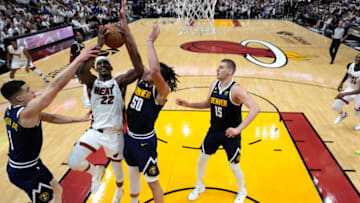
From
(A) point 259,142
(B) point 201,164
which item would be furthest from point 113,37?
(A) point 259,142

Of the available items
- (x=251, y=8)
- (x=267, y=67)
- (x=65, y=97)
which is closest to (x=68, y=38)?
(x=65, y=97)

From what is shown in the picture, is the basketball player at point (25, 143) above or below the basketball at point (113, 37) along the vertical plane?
below

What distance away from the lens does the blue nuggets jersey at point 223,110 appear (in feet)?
10.5

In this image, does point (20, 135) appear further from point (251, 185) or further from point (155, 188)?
point (251, 185)

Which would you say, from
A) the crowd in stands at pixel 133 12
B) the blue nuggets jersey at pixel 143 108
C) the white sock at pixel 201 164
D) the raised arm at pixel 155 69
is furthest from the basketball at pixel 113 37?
the crowd in stands at pixel 133 12

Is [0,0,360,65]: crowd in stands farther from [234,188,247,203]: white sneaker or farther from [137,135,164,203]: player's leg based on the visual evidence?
[234,188,247,203]: white sneaker

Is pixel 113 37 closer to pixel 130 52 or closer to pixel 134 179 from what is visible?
pixel 130 52

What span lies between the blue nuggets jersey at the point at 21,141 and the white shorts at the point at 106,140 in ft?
1.42

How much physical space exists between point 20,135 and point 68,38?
14.5 meters

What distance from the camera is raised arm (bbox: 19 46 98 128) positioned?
2256 mm

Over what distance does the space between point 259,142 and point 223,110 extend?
2.22 meters

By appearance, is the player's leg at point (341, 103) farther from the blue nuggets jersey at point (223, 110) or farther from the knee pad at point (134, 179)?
the knee pad at point (134, 179)

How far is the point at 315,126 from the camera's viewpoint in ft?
18.8

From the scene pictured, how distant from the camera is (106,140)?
2834 millimetres
